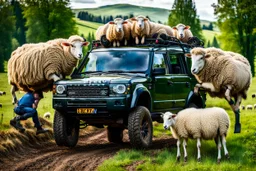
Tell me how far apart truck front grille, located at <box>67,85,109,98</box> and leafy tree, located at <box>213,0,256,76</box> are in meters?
45.0

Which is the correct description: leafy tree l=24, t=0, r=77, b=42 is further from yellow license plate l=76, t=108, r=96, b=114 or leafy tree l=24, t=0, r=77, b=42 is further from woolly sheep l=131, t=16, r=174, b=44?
yellow license plate l=76, t=108, r=96, b=114

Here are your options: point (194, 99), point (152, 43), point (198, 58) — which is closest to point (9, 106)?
point (194, 99)

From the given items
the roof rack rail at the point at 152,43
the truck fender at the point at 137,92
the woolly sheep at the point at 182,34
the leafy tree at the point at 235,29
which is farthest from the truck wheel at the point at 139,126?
the leafy tree at the point at 235,29

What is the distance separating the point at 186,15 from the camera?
72312 millimetres

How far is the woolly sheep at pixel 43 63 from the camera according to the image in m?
14.7

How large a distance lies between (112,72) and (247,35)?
45892 millimetres

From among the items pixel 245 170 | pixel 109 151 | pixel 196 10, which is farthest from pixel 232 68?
pixel 196 10

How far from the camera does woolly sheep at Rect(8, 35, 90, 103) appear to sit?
14.7 m

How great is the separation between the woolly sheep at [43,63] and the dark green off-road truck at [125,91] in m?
0.55

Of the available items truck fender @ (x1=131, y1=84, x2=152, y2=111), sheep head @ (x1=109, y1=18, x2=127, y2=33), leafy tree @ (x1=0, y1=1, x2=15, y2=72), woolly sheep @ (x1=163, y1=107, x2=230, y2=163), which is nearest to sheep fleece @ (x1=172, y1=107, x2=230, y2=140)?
woolly sheep @ (x1=163, y1=107, x2=230, y2=163)

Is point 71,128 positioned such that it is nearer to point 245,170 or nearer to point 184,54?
point 184,54

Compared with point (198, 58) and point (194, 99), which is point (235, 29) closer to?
point (194, 99)

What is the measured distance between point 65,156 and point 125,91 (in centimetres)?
192

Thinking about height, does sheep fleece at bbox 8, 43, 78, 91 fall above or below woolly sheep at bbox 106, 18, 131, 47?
below
